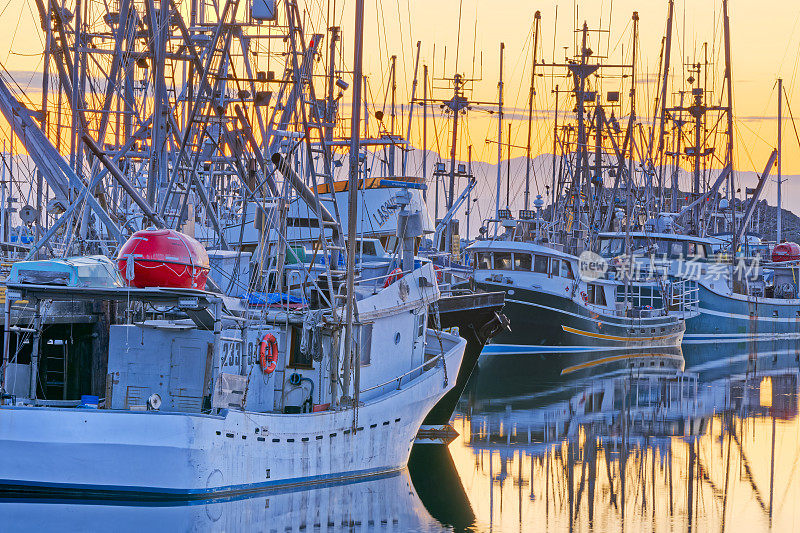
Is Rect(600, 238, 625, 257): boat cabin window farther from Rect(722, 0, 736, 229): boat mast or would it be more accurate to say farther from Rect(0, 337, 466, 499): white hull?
Rect(0, 337, 466, 499): white hull

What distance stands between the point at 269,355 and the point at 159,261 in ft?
7.67

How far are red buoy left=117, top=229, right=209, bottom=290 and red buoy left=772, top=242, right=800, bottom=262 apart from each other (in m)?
59.1

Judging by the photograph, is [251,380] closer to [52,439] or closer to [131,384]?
[131,384]

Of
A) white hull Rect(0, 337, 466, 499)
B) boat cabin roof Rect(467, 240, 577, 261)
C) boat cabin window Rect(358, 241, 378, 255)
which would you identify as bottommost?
white hull Rect(0, 337, 466, 499)

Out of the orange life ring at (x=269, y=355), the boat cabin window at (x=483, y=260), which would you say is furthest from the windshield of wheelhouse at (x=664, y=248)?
the orange life ring at (x=269, y=355)

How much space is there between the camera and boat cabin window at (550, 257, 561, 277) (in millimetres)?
47125

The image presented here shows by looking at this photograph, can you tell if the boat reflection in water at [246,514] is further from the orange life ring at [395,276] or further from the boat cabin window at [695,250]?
the boat cabin window at [695,250]

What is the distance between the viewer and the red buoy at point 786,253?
72.0 meters

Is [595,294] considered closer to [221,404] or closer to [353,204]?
[353,204]

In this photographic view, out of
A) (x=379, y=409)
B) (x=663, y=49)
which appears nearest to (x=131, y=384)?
(x=379, y=409)

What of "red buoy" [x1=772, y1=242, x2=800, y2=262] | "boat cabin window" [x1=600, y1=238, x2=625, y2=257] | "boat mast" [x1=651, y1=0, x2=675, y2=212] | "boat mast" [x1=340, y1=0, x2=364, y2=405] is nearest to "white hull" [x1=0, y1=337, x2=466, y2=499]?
"boat mast" [x1=340, y1=0, x2=364, y2=405]

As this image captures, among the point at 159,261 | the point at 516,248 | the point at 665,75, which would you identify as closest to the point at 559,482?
the point at 159,261

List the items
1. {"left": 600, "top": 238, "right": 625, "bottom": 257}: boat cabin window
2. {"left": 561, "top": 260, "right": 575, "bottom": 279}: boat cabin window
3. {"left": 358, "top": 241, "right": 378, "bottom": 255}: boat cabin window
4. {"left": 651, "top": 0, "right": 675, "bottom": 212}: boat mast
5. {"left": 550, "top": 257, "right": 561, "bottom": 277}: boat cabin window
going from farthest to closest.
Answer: {"left": 651, "top": 0, "right": 675, "bottom": 212}: boat mast → {"left": 600, "top": 238, "right": 625, "bottom": 257}: boat cabin window → {"left": 561, "top": 260, "right": 575, "bottom": 279}: boat cabin window → {"left": 550, "top": 257, "right": 561, "bottom": 277}: boat cabin window → {"left": 358, "top": 241, "right": 378, "bottom": 255}: boat cabin window

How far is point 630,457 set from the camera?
2508 cm
